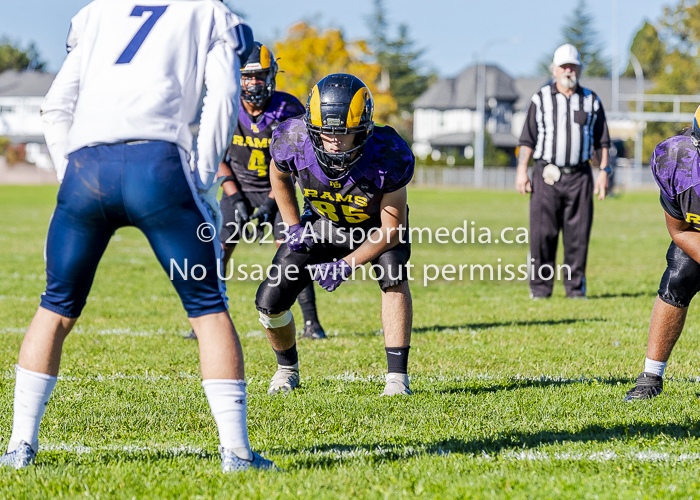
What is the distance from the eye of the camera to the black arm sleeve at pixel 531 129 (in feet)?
28.9

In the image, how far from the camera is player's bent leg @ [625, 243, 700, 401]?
433 cm

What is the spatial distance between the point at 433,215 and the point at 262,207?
15.1m

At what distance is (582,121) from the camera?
854 centimetres

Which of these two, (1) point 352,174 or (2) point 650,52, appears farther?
(2) point 650,52

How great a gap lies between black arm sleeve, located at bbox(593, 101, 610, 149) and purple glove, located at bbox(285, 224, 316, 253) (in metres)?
5.02

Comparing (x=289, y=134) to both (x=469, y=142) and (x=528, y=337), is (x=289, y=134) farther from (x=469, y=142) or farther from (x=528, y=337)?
(x=469, y=142)

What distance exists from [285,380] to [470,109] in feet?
224

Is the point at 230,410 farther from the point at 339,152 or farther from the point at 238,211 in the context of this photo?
the point at 238,211

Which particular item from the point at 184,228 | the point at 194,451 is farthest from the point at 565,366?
the point at 184,228

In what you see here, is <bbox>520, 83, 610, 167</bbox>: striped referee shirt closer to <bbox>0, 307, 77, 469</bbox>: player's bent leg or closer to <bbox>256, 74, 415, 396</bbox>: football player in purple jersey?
<bbox>256, 74, 415, 396</bbox>: football player in purple jersey

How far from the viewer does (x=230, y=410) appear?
10.1 feet

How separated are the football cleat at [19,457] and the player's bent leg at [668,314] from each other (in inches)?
116

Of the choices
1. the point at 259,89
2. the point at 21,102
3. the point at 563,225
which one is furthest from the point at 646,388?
the point at 21,102

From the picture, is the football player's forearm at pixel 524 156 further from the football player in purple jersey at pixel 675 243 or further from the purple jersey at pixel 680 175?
the purple jersey at pixel 680 175
